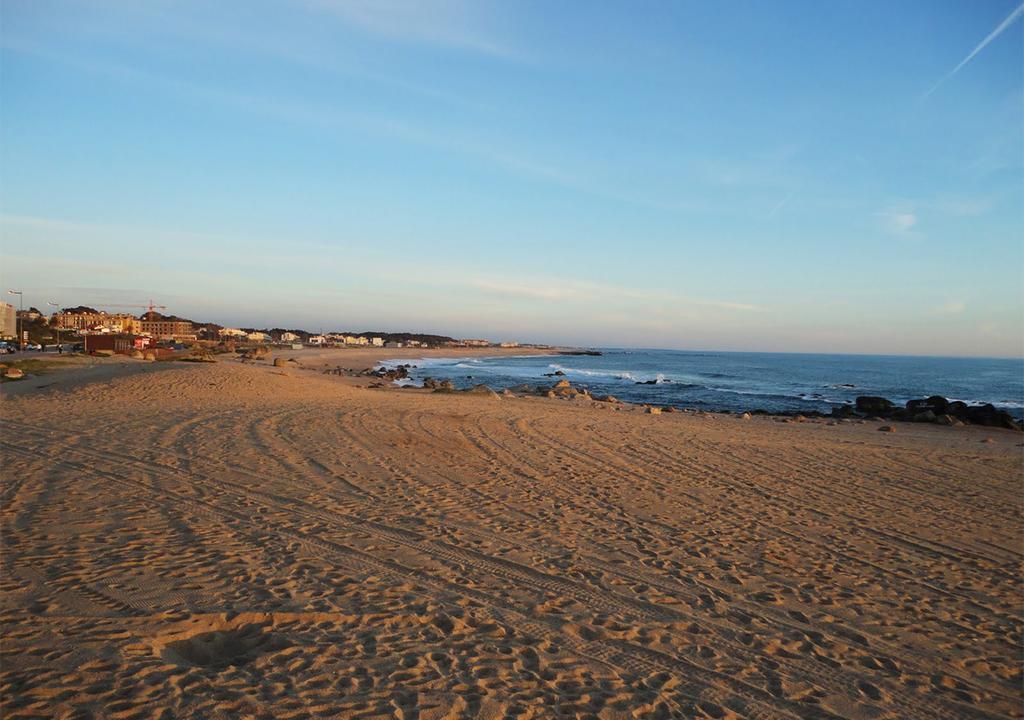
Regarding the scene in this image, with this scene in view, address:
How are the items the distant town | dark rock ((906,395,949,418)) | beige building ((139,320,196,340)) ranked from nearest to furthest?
dark rock ((906,395,949,418)) < the distant town < beige building ((139,320,196,340))

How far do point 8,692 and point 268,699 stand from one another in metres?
1.57

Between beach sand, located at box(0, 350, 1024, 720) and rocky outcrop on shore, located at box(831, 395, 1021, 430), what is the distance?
17.8 metres

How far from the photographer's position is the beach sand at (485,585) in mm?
3967

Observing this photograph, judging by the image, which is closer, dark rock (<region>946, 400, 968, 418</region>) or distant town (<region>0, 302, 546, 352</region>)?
dark rock (<region>946, 400, 968, 418</region>)

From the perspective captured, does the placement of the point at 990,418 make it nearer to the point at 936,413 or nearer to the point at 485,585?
the point at 936,413

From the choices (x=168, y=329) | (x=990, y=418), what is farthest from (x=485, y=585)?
(x=168, y=329)

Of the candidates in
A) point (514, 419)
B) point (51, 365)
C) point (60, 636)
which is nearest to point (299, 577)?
point (60, 636)

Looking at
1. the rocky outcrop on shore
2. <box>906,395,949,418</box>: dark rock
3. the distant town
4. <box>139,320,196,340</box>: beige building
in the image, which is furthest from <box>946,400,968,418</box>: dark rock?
<box>139,320,196,340</box>: beige building

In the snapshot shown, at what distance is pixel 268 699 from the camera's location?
369 cm

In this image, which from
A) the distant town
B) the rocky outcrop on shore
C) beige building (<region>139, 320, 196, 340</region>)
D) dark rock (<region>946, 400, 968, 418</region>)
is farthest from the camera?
beige building (<region>139, 320, 196, 340</region>)

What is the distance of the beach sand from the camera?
3967mm

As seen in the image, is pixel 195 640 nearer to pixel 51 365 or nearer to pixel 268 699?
pixel 268 699

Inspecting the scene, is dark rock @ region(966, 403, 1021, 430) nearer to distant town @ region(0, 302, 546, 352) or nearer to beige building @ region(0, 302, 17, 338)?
distant town @ region(0, 302, 546, 352)

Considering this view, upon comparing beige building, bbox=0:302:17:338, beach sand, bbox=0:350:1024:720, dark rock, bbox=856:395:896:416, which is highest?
beige building, bbox=0:302:17:338
